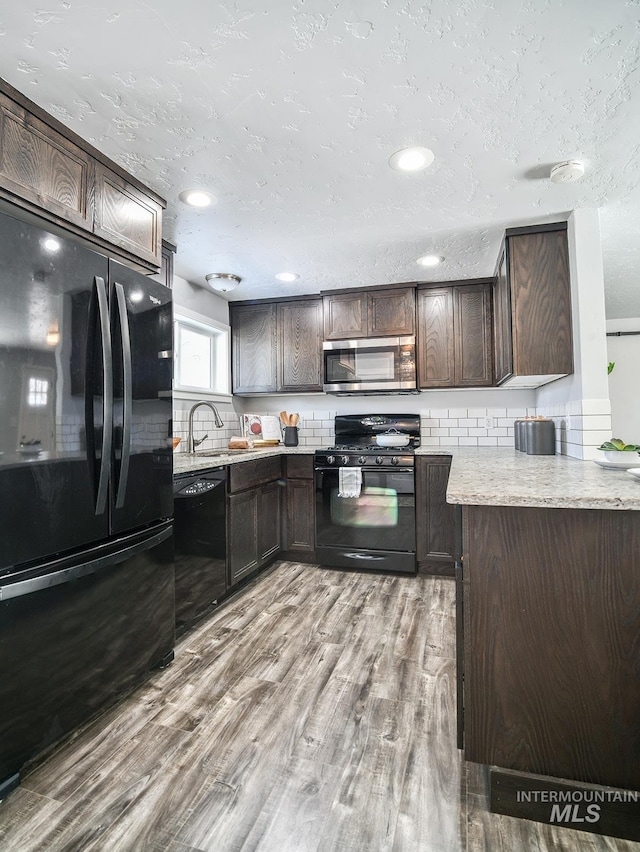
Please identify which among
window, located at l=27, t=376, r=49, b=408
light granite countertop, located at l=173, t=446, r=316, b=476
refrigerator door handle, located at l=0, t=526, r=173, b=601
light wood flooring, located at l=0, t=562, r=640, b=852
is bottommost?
light wood flooring, located at l=0, t=562, r=640, b=852

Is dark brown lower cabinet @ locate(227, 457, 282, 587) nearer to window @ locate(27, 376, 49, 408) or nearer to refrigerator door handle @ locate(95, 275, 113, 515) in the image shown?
refrigerator door handle @ locate(95, 275, 113, 515)

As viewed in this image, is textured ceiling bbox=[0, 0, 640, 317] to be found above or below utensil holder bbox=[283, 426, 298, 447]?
above

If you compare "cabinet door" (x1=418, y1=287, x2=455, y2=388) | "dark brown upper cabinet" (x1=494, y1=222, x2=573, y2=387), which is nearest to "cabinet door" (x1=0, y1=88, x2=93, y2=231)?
"dark brown upper cabinet" (x1=494, y1=222, x2=573, y2=387)

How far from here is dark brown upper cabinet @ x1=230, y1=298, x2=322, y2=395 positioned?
3.89 metres

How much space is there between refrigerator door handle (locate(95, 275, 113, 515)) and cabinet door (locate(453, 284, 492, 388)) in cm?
275

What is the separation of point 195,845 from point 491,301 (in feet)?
11.8

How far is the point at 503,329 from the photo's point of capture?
284cm

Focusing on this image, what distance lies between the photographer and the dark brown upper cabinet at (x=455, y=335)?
3520mm

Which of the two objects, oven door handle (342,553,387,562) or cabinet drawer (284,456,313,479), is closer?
oven door handle (342,553,387,562)

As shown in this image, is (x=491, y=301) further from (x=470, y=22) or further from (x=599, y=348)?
(x=470, y=22)

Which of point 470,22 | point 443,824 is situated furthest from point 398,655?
point 470,22

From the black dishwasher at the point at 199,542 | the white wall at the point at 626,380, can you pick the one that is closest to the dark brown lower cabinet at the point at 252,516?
the black dishwasher at the point at 199,542

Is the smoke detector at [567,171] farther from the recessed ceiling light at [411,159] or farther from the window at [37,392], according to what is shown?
the window at [37,392]

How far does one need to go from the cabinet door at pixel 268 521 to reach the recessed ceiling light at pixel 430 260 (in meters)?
1.99
